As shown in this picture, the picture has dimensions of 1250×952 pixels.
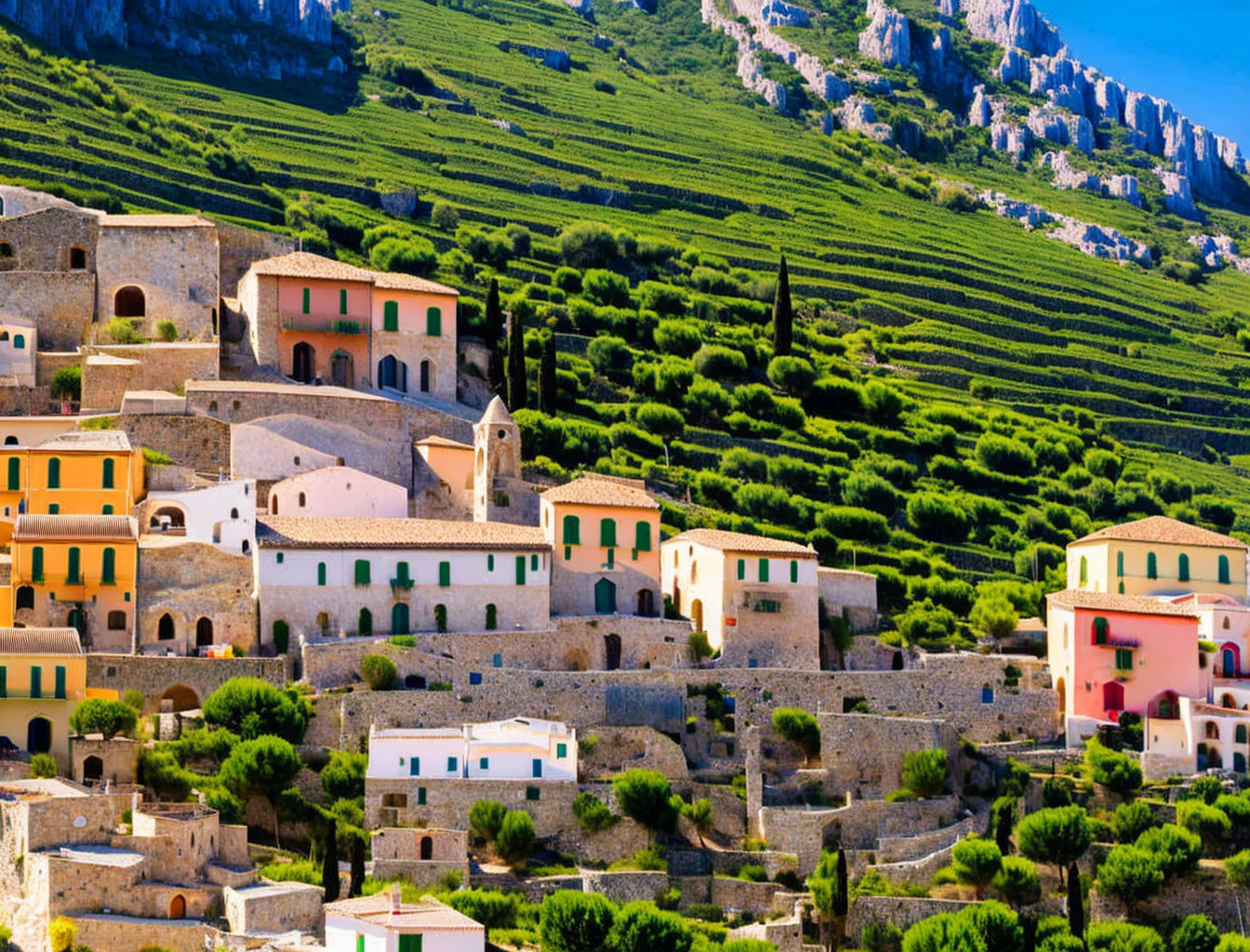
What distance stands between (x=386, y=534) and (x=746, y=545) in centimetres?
1018

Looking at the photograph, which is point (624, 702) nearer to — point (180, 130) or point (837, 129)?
point (180, 130)

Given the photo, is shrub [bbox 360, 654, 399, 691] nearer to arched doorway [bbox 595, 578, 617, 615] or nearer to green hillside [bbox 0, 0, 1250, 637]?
arched doorway [bbox 595, 578, 617, 615]

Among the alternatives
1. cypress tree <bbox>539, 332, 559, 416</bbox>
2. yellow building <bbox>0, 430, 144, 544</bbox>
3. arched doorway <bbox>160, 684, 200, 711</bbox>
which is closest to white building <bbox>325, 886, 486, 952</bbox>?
arched doorway <bbox>160, 684, 200, 711</bbox>

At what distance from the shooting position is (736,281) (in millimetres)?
107500

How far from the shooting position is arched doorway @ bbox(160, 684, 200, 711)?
55594 millimetres

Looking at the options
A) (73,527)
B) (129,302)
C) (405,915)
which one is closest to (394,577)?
(73,527)

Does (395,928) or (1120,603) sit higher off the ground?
(1120,603)

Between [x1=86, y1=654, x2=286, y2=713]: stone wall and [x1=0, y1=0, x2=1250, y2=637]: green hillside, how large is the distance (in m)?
20.9

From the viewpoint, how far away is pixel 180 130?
4200 inches

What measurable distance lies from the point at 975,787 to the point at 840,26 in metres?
126

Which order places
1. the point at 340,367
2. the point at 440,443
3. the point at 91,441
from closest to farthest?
the point at 91,441 < the point at 440,443 < the point at 340,367

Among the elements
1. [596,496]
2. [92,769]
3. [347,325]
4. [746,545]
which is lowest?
[92,769]

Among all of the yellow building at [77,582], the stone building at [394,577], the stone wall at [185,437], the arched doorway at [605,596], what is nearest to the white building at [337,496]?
the stone building at [394,577]

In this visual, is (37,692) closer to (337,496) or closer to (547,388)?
(337,496)
